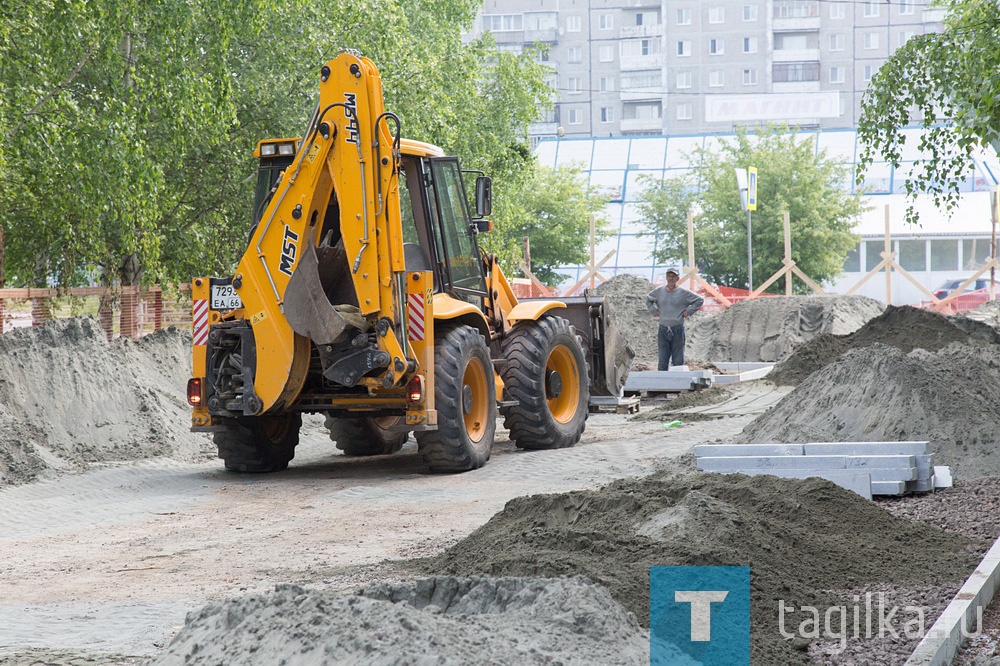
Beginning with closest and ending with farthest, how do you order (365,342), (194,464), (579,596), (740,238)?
1. (579,596)
2. (365,342)
3. (194,464)
4. (740,238)

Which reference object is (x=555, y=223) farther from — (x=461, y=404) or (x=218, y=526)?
(x=218, y=526)

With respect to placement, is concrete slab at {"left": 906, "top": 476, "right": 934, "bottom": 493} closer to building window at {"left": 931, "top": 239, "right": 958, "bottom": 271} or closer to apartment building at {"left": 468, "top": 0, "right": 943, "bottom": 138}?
building window at {"left": 931, "top": 239, "right": 958, "bottom": 271}

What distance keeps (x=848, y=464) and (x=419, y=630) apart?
6.02 metres

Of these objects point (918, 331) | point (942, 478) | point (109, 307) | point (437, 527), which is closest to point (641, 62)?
point (918, 331)

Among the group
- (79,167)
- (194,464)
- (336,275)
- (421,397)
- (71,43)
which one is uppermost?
(71,43)

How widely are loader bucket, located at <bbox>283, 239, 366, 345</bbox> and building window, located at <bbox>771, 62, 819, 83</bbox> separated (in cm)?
7755

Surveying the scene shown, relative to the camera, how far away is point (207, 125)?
15766mm

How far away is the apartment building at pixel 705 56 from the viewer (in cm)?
8081

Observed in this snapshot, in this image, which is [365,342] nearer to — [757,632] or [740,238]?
[757,632]

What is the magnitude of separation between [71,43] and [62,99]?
2.17ft

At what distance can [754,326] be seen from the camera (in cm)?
2903

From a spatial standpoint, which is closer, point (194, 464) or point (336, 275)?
point (336, 275)

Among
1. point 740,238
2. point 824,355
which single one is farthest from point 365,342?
point 740,238

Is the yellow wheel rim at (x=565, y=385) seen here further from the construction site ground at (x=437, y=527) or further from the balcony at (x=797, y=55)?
the balcony at (x=797, y=55)
